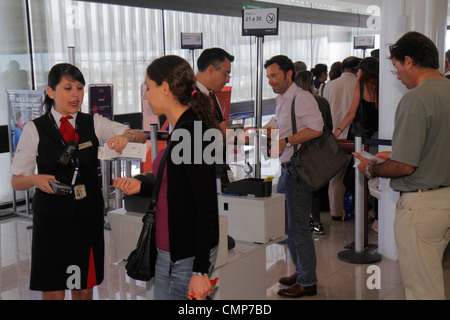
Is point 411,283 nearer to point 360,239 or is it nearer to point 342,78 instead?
point 360,239

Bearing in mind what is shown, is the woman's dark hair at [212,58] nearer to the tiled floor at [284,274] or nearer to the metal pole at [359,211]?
the tiled floor at [284,274]

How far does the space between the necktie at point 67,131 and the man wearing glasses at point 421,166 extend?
1468 millimetres

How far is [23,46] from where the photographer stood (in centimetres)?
672

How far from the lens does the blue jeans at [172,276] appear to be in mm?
1957

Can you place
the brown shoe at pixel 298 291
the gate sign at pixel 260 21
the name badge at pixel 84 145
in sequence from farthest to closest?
the gate sign at pixel 260 21 < the brown shoe at pixel 298 291 < the name badge at pixel 84 145

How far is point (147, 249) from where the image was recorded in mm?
2021

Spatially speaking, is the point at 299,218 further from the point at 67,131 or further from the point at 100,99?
the point at 100,99

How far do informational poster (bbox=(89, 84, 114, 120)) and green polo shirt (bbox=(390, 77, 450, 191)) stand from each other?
4.54m

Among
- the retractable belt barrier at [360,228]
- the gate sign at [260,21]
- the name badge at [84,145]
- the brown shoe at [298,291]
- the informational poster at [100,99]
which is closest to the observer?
the name badge at [84,145]

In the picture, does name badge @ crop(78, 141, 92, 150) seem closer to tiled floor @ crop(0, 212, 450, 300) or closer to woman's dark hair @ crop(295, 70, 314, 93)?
tiled floor @ crop(0, 212, 450, 300)

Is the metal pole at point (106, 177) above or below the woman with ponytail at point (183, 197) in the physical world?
below

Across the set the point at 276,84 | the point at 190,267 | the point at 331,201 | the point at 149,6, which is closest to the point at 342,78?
the point at 331,201

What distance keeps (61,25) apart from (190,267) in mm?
6025

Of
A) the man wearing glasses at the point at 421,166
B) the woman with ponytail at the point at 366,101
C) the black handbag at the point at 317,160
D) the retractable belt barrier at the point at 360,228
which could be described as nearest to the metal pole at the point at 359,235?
the retractable belt barrier at the point at 360,228
